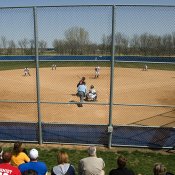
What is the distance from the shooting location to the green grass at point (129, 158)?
29.8 ft

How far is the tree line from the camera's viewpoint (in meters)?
10.1

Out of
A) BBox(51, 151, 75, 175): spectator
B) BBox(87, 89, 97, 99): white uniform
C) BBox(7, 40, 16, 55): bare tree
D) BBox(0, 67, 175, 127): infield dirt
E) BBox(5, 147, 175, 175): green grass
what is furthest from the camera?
BBox(87, 89, 97, 99): white uniform

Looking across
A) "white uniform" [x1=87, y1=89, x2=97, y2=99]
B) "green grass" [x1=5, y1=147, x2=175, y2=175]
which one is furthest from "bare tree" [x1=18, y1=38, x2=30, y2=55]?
"white uniform" [x1=87, y1=89, x2=97, y2=99]

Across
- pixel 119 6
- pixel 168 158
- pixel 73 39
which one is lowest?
pixel 168 158

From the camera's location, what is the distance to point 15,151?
6.95m

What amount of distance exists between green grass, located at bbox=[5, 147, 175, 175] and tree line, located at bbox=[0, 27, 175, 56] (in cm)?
309

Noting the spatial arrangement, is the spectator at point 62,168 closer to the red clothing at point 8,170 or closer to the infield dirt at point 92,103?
the red clothing at point 8,170

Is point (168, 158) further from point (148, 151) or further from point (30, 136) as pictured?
point (30, 136)

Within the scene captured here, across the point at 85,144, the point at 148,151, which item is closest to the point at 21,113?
the point at 85,144

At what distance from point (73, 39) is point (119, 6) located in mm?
1874

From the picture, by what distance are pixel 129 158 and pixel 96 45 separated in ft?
11.7

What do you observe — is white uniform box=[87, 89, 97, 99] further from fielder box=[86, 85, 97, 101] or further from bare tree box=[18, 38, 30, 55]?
bare tree box=[18, 38, 30, 55]

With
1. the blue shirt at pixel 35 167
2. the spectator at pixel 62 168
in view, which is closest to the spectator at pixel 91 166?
the spectator at pixel 62 168

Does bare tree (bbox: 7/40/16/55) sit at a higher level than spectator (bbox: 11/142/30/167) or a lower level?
higher
